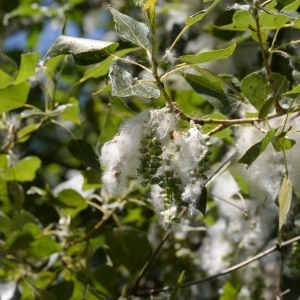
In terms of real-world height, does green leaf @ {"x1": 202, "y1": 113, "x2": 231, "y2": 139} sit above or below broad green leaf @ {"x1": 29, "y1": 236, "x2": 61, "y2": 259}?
above

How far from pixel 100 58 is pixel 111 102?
0.11 m

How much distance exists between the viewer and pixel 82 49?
112 cm

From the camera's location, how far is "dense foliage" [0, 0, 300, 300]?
A: 1.16m

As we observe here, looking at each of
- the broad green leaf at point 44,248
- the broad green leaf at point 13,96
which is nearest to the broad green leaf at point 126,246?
the broad green leaf at point 44,248

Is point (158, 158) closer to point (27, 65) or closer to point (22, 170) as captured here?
point (27, 65)

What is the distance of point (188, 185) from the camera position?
116 centimetres

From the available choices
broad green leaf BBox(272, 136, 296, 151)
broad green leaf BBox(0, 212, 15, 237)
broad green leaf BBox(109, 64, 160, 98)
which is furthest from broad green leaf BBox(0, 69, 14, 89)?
broad green leaf BBox(272, 136, 296, 151)

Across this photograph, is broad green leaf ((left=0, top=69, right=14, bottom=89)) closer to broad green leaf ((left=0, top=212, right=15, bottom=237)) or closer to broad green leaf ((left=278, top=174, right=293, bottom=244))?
broad green leaf ((left=0, top=212, right=15, bottom=237))

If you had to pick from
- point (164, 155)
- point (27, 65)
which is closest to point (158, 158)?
point (164, 155)

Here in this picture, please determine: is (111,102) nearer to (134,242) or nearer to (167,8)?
(134,242)

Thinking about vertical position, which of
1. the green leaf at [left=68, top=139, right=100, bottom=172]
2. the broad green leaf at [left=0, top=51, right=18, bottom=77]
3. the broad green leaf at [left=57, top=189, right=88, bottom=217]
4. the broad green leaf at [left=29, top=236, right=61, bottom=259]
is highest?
the broad green leaf at [left=0, top=51, right=18, bottom=77]

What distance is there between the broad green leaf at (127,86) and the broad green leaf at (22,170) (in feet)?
2.57

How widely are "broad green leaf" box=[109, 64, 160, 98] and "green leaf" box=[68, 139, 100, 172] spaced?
19.5 inches

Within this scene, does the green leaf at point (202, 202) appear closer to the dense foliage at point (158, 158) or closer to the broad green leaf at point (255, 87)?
the dense foliage at point (158, 158)
